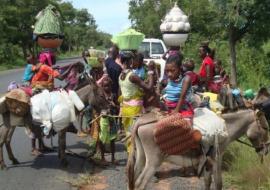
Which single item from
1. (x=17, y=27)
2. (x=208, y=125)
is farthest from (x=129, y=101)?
(x=17, y=27)

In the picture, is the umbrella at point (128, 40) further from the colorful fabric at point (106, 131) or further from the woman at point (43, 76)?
the woman at point (43, 76)

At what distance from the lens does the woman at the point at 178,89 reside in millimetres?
6793

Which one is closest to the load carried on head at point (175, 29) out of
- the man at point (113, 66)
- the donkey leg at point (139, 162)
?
the man at point (113, 66)

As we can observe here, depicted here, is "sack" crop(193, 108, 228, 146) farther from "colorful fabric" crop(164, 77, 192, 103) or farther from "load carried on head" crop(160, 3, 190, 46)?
"load carried on head" crop(160, 3, 190, 46)

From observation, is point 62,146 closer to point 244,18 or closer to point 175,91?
point 175,91

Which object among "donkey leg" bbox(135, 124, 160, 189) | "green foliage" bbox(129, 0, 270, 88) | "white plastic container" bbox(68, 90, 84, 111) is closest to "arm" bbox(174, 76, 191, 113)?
"donkey leg" bbox(135, 124, 160, 189)

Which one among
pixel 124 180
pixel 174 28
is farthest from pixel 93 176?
pixel 174 28

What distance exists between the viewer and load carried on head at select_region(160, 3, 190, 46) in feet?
35.2

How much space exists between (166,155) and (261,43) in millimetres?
15120

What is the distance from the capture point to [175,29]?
1075cm

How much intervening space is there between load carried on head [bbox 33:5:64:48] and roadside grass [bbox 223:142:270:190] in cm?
411

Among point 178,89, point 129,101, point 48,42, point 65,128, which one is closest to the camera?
point 178,89

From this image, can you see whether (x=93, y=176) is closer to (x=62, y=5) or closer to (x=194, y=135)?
(x=194, y=135)

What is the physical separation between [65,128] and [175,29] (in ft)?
10.1
